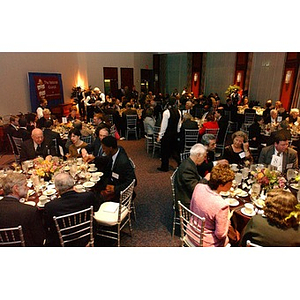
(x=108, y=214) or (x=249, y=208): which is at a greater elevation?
(x=249, y=208)

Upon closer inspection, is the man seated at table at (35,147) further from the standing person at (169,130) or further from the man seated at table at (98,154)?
the standing person at (169,130)

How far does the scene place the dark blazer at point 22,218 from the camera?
216cm

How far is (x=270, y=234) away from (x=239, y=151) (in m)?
1.96

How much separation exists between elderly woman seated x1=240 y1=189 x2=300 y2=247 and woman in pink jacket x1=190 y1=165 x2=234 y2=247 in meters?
0.28

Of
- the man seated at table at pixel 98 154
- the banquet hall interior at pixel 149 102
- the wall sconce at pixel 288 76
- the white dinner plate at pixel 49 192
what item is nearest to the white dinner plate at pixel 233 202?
the banquet hall interior at pixel 149 102

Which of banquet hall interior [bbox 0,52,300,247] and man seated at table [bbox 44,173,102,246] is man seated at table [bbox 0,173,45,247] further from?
banquet hall interior [bbox 0,52,300,247]

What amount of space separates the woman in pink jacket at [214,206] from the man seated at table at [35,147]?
2880mm

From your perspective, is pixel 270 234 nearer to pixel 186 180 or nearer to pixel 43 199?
pixel 186 180

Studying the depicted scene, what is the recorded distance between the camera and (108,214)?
3070mm

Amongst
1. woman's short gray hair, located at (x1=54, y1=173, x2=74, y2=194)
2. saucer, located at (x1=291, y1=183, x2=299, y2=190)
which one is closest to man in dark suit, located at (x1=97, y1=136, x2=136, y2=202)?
woman's short gray hair, located at (x1=54, y1=173, x2=74, y2=194)

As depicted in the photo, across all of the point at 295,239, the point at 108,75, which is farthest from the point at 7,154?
the point at 108,75

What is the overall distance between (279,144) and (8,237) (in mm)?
3376

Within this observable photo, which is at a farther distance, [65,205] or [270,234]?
[65,205]

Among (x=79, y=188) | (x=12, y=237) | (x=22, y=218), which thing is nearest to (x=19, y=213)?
(x=22, y=218)
